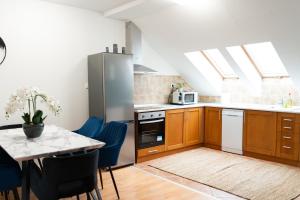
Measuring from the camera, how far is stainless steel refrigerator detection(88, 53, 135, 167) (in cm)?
369

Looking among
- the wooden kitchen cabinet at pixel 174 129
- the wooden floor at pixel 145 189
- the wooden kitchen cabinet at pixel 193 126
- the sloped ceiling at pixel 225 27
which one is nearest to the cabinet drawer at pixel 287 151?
the sloped ceiling at pixel 225 27

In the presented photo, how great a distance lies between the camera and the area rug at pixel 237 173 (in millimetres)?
3078

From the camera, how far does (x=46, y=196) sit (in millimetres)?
2014

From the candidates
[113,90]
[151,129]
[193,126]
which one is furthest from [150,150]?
[113,90]

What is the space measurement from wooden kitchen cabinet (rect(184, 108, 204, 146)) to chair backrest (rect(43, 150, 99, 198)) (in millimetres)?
2835

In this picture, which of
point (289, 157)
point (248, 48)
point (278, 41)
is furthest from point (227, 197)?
point (248, 48)

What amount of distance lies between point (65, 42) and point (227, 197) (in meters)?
3.01

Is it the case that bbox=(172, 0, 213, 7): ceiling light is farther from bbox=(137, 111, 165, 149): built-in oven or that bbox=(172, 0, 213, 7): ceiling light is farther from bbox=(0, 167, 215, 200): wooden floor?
bbox=(0, 167, 215, 200): wooden floor

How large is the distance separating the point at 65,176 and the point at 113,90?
191cm

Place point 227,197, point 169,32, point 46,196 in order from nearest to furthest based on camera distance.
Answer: point 46,196 → point 227,197 → point 169,32

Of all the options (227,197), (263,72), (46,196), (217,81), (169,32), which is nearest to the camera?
(46,196)

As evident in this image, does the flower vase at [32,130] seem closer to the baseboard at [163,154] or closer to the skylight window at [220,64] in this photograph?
the baseboard at [163,154]

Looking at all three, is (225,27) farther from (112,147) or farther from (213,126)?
(112,147)

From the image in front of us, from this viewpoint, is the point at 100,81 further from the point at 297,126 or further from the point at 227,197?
the point at 297,126
